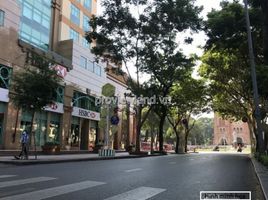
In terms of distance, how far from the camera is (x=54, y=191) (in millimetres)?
8797

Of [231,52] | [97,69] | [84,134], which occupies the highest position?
[97,69]

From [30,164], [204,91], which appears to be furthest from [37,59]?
[204,91]

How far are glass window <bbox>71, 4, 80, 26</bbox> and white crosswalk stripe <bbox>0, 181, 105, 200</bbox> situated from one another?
35.8 metres

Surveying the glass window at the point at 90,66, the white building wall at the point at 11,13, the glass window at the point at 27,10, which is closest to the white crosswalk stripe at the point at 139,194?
the white building wall at the point at 11,13

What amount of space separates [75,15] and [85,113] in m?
11.8

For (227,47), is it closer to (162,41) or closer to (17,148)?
(162,41)

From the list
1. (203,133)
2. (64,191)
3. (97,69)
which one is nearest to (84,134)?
(97,69)

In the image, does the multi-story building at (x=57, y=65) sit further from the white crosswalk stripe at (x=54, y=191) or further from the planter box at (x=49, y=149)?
the white crosswalk stripe at (x=54, y=191)

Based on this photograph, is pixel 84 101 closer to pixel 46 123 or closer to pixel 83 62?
pixel 83 62

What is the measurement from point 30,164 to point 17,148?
12.0 metres

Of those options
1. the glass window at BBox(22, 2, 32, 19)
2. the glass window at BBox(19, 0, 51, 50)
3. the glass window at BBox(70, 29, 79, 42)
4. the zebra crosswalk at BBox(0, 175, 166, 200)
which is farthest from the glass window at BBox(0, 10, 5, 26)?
the zebra crosswalk at BBox(0, 175, 166, 200)

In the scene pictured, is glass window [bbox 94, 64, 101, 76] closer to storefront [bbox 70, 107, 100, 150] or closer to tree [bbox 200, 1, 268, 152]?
storefront [bbox 70, 107, 100, 150]

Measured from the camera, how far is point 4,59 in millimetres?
28922

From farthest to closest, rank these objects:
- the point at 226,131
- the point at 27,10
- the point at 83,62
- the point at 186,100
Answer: the point at 226,131 < the point at 186,100 < the point at 83,62 < the point at 27,10
